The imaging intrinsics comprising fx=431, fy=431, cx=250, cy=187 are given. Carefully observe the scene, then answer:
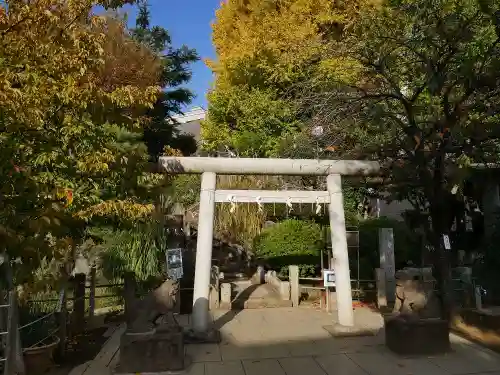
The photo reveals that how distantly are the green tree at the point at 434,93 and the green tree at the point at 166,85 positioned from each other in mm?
7767

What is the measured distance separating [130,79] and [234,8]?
1171cm

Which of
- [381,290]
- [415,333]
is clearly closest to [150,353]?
[415,333]

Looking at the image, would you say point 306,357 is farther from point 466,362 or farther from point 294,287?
point 294,287

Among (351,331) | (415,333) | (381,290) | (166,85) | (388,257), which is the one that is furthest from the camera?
(166,85)

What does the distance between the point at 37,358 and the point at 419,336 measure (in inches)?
230

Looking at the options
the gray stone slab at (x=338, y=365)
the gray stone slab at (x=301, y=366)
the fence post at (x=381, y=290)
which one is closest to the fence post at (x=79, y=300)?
the gray stone slab at (x=301, y=366)

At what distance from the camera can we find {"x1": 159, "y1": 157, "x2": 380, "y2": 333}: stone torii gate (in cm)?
833

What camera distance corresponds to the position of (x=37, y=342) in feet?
20.8

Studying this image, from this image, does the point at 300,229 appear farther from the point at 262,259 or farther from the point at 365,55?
the point at 365,55

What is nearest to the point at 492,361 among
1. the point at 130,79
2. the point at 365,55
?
the point at 365,55

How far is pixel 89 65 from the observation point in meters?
5.64

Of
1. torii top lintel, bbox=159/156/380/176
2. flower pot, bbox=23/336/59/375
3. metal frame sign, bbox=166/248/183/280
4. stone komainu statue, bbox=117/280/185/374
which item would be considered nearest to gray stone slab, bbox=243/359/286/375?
stone komainu statue, bbox=117/280/185/374

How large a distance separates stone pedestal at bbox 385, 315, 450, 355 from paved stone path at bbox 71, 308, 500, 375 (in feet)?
0.50

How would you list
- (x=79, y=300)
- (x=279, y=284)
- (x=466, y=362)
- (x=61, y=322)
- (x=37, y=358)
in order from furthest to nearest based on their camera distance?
(x=279, y=284) → (x=79, y=300) → (x=61, y=322) → (x=466, y=362) → (x=37, y=358)
